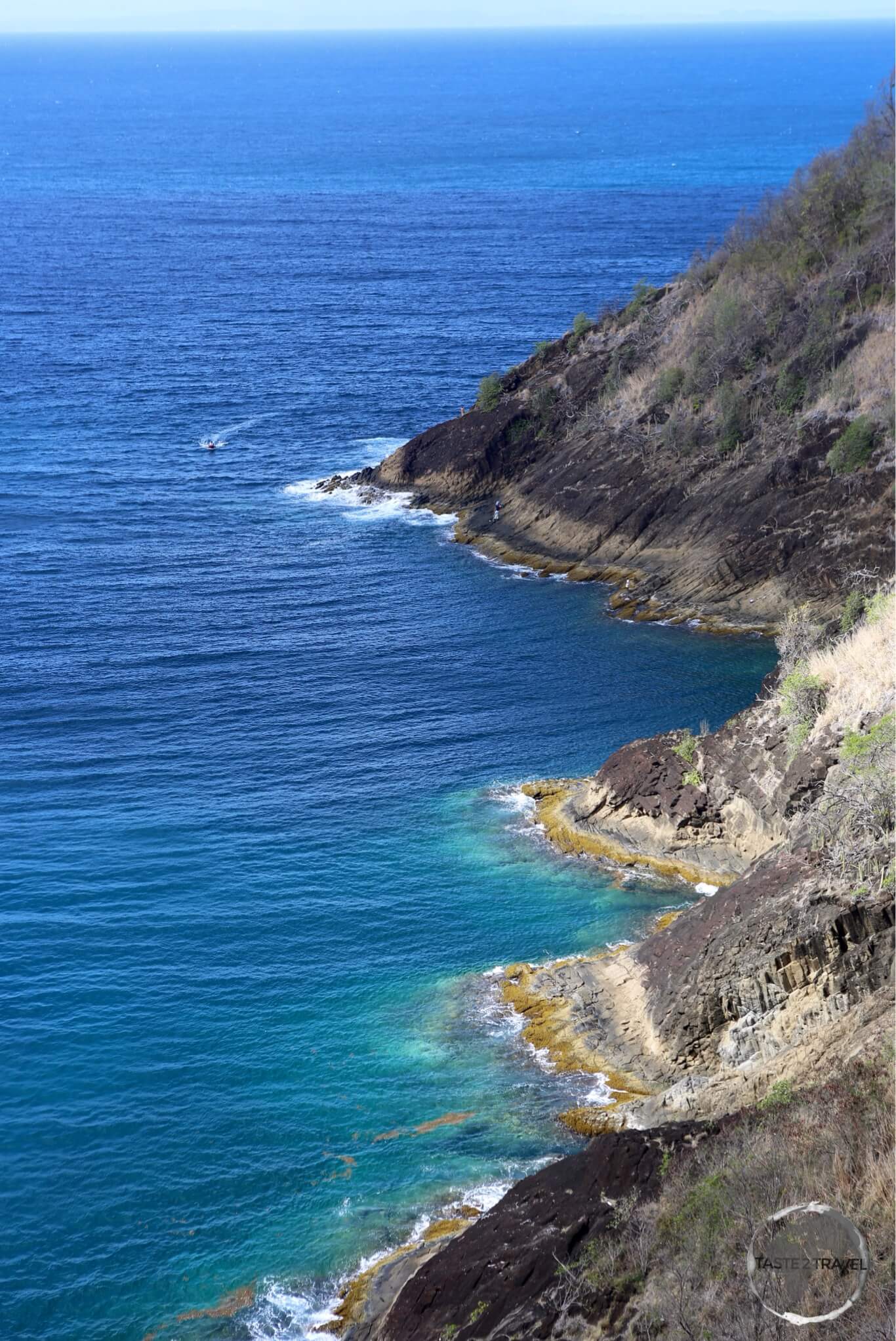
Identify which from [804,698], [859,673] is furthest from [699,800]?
[859,673]

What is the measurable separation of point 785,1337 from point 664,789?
1133 inches

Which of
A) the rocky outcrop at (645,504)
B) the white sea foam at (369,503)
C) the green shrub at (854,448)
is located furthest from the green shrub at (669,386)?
the white sea foam at (369,503)

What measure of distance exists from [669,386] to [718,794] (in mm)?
38203

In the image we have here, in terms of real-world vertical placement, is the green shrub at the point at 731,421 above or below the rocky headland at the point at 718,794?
above

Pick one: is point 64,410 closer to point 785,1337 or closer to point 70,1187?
point 70,1187

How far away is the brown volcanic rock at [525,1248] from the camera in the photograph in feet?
81.5

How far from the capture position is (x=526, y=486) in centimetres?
8244

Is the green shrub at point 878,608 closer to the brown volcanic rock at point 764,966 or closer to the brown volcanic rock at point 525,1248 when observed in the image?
the brown volcanic rock at point 764,966

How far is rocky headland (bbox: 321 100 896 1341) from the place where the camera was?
78.7 ft

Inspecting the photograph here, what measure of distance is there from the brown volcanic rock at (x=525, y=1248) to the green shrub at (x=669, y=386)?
5729 cm

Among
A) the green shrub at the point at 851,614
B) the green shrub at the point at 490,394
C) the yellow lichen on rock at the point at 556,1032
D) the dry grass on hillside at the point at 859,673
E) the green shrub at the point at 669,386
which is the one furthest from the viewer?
the green shrub at the point at 490,394

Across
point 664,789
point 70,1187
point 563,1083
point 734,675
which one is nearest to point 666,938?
point 563,1083

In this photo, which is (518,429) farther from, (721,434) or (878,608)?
(878,608)

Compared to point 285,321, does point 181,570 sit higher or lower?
lower
